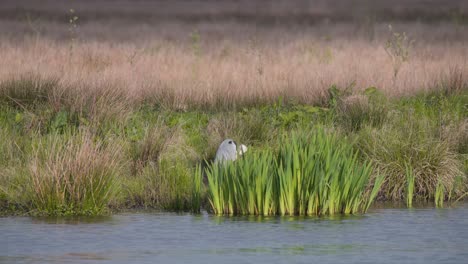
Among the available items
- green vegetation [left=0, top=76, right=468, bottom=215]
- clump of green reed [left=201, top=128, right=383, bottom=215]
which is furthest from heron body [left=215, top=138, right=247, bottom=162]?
clump of green reed [left=201, top=128, right=383, bottom=215]

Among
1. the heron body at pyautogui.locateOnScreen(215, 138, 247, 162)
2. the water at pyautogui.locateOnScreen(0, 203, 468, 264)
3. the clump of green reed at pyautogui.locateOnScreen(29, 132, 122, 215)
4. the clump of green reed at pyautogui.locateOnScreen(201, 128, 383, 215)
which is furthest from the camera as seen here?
the heron body at pyautogui.locateOnScreen(215, 138, 247, 162)

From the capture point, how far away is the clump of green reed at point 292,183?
36.9ft

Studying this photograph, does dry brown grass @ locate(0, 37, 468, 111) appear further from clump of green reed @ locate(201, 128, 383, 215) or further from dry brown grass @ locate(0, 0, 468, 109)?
clump of green reed @ locate(201, 128, 383, 215)

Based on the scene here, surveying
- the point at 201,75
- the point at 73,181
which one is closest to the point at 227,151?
the point at 73,181

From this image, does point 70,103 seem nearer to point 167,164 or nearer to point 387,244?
point 167,164

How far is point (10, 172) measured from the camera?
12.2 metres

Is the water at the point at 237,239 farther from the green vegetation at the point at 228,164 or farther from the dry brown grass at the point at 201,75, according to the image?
the dry brown grass at the point at 201,75

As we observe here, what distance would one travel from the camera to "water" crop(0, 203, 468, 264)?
949 centimetres

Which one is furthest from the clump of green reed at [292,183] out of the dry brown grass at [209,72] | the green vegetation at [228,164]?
the dry brown grass at [209,72]

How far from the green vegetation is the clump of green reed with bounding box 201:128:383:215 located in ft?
0.04

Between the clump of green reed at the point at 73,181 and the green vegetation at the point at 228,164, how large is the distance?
1cm

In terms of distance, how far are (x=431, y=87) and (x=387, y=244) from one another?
9.65 m

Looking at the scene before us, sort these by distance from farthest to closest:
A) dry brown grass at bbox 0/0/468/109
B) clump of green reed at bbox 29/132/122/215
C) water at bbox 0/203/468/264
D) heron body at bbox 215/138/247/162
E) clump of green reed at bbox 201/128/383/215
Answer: dry brown grass at bbox 0/0/468/109 < heron body at bbox 215/138/247/162 < clump of green reed at bbox 29/132/122/215 < clump of green reed at bbox 201/128/383/215 < water at bbox 0/203/468/264

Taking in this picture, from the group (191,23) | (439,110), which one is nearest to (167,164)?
(439,110)
